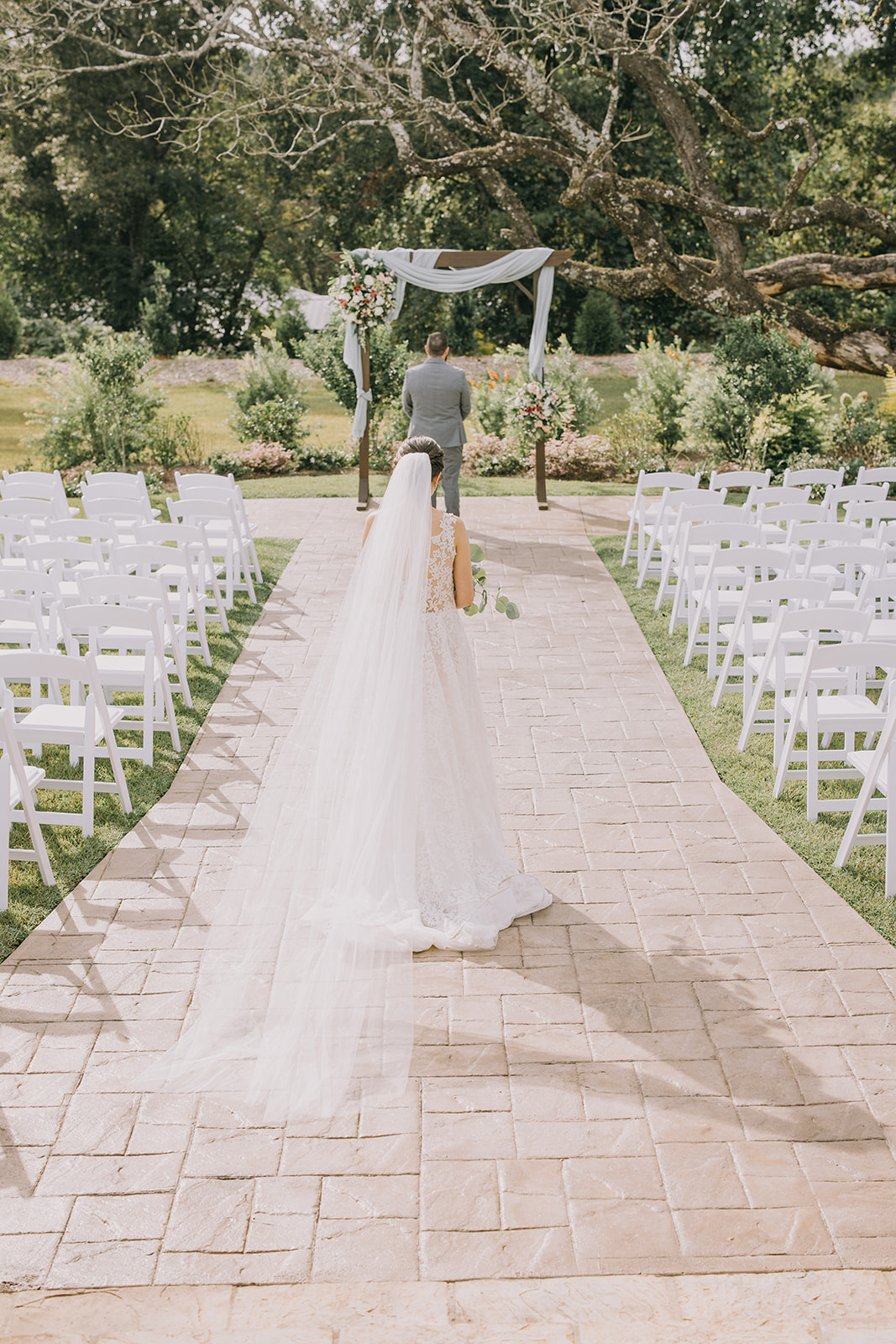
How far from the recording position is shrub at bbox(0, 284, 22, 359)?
2748 cm

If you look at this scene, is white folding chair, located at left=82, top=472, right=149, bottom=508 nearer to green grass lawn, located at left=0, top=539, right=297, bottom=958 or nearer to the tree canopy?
green grass lawn, located at left=0, top=539, right=297, bottom=958

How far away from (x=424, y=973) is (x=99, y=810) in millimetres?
2206

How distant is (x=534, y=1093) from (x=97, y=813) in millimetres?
2915

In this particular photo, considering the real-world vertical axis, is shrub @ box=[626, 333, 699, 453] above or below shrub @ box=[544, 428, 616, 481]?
above

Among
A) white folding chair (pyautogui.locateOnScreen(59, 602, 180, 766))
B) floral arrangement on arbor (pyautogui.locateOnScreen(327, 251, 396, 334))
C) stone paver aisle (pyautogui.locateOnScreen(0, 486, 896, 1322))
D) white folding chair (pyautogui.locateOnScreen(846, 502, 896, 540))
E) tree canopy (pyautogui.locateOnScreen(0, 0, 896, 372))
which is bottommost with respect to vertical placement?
stone paver aisle (pyautogui.locateOnScreen(0, 486, 896, 1322))

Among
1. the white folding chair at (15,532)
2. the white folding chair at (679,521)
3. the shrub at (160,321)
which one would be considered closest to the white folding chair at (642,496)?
A: the white folding chair at (679,521)

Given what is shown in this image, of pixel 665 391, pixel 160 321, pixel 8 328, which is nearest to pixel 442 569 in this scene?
pixel 665 391

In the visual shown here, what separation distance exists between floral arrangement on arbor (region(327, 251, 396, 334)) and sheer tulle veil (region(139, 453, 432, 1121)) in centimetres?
789

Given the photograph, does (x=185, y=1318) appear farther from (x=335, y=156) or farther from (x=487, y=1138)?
(x=335, y=156)

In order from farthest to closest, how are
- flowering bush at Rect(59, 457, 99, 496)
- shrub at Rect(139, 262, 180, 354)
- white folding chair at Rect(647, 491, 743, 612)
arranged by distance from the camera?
shrub at Rect(139, 262, 180, 354) → flowering bush at Rect(59, 457, 99, 496) → white folding chair at Rect(647, 491, 743, 612)

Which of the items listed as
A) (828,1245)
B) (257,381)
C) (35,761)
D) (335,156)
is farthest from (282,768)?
(335,156)

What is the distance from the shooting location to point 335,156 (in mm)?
26984

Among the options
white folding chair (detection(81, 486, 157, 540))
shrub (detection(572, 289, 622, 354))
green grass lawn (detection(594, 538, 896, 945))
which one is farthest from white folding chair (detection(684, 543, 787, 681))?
shrub (detection(572, 289, 622, 354))

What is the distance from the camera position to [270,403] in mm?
15781
